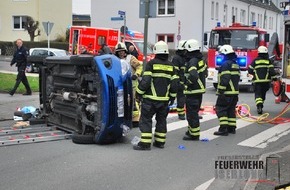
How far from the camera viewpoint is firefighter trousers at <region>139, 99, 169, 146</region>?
777 cm

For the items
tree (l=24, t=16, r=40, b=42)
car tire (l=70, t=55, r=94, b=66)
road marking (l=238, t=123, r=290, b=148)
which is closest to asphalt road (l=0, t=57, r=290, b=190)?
road marking (l=238, t=123, r=290, b=148)

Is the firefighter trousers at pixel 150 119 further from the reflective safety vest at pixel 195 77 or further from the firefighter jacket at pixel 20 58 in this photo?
the firefighter jacket at pixel 20 58

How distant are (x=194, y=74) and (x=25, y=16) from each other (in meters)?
40.1

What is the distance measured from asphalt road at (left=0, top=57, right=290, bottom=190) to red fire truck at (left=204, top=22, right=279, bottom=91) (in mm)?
8303

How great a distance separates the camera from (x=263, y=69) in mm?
12227

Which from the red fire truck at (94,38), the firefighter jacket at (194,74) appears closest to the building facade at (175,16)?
the red fire truck at (94,38)

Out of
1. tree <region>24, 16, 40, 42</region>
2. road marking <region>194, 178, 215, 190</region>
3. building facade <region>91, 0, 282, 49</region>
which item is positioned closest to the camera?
road marking <region>194, 178, 215, 190</region>

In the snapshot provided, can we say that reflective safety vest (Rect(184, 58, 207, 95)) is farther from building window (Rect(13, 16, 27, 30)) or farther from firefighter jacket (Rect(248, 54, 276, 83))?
building window (Rect(13, 16, 27, 30))

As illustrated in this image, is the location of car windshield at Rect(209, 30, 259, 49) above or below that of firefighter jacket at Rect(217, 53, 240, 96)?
above

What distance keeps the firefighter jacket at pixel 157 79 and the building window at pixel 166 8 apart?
32.6 meters

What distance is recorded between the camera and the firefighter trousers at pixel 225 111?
9.29 metres

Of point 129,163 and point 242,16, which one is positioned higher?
point 242,16

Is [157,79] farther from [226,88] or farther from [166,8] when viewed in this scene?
[166,8]

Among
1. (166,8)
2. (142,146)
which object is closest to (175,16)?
(166,8)
